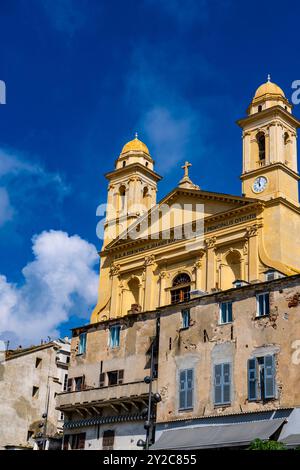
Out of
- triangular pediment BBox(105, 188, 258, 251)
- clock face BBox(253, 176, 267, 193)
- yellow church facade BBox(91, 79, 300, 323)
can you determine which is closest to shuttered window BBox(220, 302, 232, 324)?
yellow church facade BBox(91, 79, 300, 323)

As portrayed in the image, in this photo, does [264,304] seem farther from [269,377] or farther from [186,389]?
[186,389]

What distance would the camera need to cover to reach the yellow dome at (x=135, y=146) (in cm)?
6750

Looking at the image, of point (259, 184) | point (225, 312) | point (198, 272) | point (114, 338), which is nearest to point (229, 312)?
point (225, 312)

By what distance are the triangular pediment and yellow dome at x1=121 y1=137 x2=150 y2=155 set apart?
8265 millimetres

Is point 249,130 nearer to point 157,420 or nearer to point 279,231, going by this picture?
point 279,231

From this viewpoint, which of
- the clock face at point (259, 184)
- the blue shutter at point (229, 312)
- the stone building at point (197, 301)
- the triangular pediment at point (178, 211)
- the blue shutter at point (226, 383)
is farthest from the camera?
the triangular pediment at point (178, 211)

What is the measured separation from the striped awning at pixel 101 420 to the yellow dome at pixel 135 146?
93.3 ft

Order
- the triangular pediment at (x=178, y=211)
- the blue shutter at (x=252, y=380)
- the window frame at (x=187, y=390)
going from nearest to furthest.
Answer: the blue shutter at (x=252, y=380) < the window frame at (x=187, y=390) < the triangular pediment at (x=178, y=211)

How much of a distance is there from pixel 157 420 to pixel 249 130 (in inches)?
1050

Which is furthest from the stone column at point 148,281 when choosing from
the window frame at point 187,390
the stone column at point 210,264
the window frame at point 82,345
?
the window frame at point 187,390

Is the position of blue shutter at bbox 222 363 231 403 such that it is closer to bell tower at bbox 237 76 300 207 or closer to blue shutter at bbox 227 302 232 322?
blue shutter at bbox 227 302 232 322

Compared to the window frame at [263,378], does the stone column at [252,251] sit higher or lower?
higher

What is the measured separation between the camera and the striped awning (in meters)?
42.2

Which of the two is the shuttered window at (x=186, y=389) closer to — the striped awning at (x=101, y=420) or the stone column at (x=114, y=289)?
the striped awning at (x=101, y=420)
